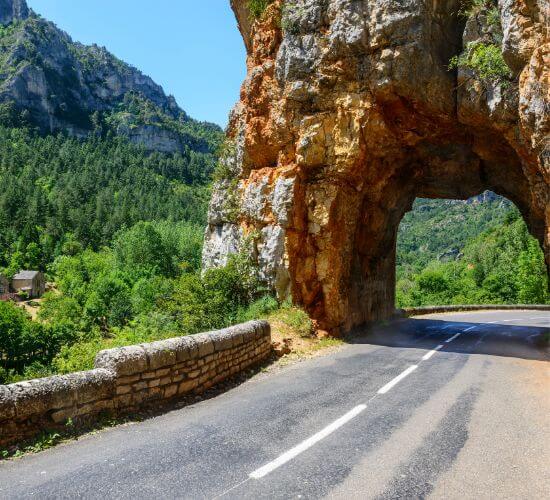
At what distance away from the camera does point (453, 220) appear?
15350 centimetres

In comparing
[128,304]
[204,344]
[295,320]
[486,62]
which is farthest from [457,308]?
[128,304]

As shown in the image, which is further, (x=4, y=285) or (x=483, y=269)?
(x=4, y=285)

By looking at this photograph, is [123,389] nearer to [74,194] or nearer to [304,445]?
[304,445]

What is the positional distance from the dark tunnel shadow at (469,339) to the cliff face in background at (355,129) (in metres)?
1.33

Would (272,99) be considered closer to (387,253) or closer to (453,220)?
(387,253)

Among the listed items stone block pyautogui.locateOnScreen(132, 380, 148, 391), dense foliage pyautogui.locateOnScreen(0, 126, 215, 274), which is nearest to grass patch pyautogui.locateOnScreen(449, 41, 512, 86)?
stone block pyautogui.locateOnScreen(132, 380, 148, 391)

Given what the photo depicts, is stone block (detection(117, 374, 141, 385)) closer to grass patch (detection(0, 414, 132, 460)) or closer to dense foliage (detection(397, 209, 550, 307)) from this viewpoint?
grass patch (detection(0, 414, 132, 460))

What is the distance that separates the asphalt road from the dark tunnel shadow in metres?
4.17

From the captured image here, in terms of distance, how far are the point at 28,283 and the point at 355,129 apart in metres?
75.1

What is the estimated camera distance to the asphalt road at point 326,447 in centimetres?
435

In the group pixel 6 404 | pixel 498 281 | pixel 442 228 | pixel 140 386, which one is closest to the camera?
pixel 6 404

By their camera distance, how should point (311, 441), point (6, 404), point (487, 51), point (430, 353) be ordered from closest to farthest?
point (6, 404), point (311, 441), point (430, 353), point (487, 51)

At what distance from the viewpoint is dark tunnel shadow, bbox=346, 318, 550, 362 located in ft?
43.5

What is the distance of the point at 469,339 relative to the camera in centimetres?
1612
